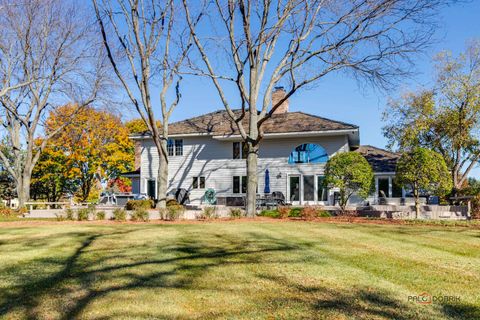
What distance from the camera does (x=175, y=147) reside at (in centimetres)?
2786

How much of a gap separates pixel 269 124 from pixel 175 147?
269 inches

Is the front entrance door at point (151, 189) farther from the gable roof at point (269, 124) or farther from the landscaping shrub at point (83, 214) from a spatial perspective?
the landscaping shrub at point (83, 214)

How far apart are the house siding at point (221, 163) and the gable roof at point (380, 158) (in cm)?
335

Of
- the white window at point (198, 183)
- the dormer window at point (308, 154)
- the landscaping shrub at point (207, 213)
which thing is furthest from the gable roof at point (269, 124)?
the landscaping shrub at point (207, 213)

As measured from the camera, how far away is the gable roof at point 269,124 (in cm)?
2419

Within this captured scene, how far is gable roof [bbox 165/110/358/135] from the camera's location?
79.4ft

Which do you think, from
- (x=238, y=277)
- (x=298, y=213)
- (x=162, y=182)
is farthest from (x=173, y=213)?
(x=238, y=277)

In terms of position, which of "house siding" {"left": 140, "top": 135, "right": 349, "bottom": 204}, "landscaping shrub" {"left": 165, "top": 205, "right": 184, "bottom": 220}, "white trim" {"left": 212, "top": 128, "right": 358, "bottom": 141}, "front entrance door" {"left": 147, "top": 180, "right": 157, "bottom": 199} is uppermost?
"white trim" {"left": 212, "top": 128, "right": 358, "bottom": 141}

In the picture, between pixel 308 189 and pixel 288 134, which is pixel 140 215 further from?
pixel 308 189

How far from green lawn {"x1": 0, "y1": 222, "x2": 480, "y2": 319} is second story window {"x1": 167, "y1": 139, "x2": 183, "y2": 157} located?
19.1m

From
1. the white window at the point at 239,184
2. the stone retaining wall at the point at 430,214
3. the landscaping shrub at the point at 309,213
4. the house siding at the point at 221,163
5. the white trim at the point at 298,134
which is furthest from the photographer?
the white window at the point at 239,184

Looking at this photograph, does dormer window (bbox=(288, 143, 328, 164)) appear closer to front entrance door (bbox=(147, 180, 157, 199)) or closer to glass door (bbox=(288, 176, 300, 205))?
glass door (bbox=(288, 176, 300, 205))

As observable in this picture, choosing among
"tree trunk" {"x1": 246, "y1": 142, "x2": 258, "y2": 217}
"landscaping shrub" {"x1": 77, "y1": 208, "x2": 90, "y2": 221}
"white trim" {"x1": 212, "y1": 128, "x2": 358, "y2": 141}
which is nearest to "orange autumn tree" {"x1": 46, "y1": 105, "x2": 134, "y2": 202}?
"white trim" {"x1": 212, "y1": 128, "x2": 358, "y2": 141}

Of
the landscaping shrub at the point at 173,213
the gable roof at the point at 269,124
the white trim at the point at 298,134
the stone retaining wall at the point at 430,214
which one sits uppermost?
the gable roof at the point at 269,124
